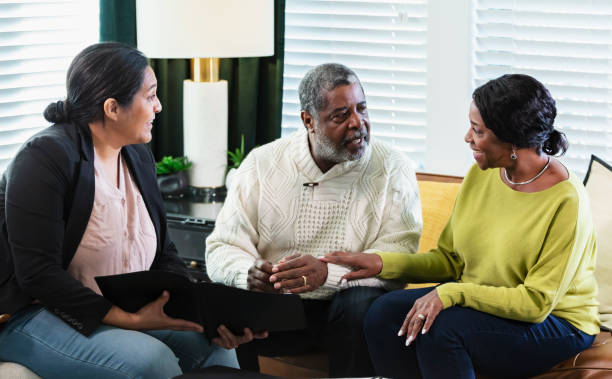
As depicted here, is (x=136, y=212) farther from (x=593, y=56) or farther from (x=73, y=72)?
(x=593, y=56)

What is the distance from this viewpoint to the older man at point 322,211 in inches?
90.4

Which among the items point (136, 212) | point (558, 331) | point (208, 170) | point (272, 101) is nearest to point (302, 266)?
point (136, 212)

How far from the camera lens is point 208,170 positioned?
10.7 ft

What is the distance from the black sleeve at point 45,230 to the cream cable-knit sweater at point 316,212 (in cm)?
50

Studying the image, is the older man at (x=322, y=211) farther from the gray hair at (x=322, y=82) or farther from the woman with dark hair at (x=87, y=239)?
the woman with dark hair at (x=87, y=239)

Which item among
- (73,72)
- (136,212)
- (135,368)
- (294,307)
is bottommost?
(135,368)

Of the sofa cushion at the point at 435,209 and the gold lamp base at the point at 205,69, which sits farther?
the gold lamp base at the point at 205,69

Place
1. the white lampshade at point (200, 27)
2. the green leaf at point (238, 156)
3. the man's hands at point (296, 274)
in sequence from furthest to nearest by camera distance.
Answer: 1. the green leaf at point (238, 156)
2. the white lampshade at point (200, 27)
3. the man's hands at point (296, 274)

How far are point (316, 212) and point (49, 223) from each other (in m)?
0.80

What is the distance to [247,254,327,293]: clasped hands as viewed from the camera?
7.22ft

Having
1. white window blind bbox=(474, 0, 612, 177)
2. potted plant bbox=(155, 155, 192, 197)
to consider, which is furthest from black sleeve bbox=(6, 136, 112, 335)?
white window blind bbox=(474, 0, 612, 177)

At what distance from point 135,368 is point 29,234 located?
413 millimetres

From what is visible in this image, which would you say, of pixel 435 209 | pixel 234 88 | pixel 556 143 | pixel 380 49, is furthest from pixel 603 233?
pixel 234 88

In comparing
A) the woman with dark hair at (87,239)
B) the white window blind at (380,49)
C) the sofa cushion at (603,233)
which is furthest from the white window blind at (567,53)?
the woman with dark hair at (87,239)
